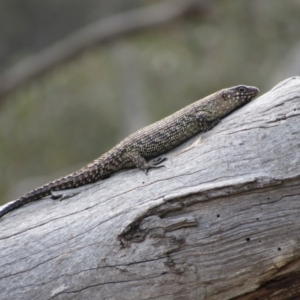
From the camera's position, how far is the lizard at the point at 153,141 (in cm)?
Result: 600

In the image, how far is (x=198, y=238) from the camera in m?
4.84

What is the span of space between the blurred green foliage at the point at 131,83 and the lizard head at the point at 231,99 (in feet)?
40.4

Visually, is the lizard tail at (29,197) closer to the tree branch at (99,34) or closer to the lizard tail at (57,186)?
the lizard tail at (57,186)

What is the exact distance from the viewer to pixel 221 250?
15.8ft

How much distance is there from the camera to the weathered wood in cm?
Result: 479

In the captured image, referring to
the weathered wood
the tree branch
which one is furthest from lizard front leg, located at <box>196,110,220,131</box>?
the tree branch

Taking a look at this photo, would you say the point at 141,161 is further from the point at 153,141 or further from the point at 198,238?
the point at 198,238

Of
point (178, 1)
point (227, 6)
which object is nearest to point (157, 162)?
point (178, 1)

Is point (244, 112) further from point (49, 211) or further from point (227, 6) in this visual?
point (227, 6)

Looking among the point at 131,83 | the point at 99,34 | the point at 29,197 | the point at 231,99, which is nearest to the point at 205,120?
the point at 231,99

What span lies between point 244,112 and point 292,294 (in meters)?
1.79

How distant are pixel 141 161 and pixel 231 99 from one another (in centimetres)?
126

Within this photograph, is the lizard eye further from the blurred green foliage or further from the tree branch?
the blurred green foliage

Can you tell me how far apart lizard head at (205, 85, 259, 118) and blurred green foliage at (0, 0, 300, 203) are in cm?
1231
